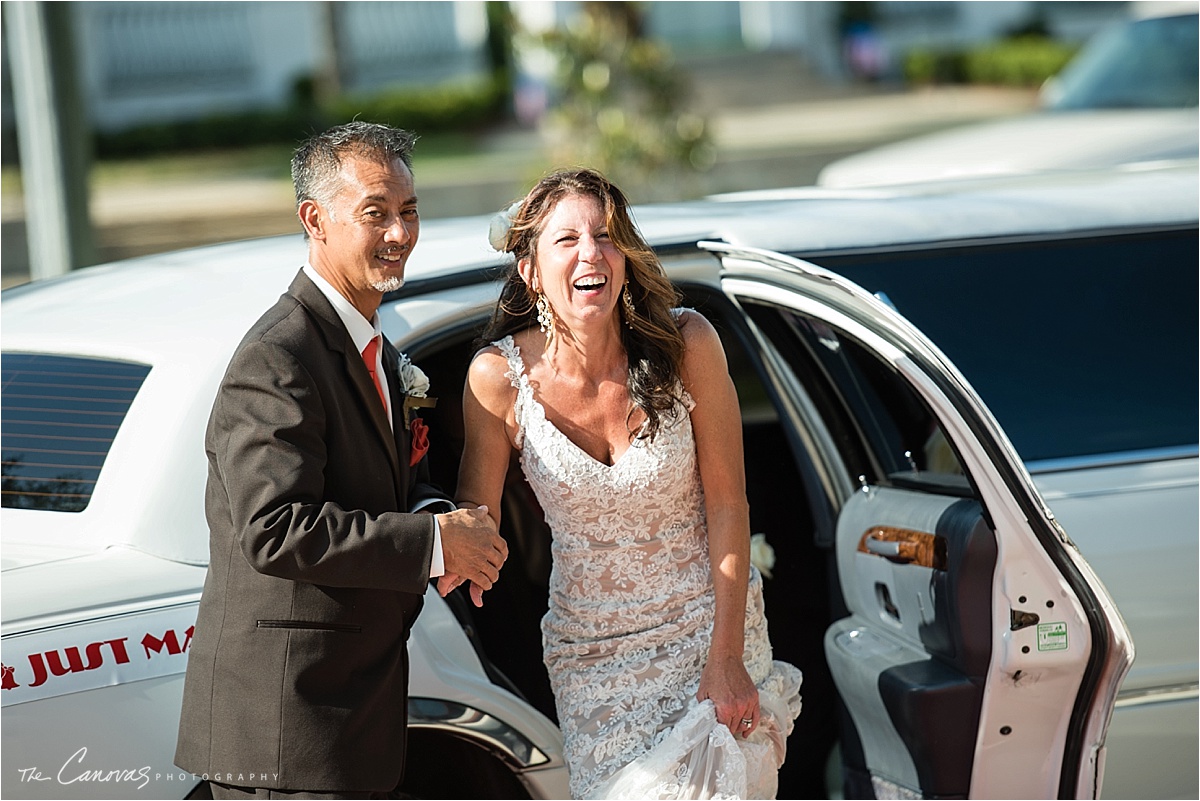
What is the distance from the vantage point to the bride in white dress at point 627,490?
265 centimetres

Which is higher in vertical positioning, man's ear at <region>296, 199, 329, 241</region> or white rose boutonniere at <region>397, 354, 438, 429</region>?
man's ear at <region>296, 199, 329, 241</region>

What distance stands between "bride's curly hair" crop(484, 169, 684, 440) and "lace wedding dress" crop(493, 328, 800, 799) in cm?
7

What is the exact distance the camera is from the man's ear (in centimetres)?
236

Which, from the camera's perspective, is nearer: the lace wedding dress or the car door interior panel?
the lace wedding dress

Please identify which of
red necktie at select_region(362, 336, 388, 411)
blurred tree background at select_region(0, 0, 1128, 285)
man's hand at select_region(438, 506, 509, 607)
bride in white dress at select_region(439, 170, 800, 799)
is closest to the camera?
man's hand at select_region(438, 506, 509, 607)

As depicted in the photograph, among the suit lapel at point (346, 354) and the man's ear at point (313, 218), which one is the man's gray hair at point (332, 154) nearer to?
the man's ear at point (313, 218)

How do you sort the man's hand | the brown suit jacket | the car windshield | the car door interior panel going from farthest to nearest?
the car windshield < the car door interior panel < the man's hand < the brown suit jacket

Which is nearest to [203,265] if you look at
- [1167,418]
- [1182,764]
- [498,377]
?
[498,377]

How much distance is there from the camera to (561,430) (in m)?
2.72

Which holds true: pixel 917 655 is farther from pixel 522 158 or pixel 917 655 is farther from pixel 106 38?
pixel 106 38

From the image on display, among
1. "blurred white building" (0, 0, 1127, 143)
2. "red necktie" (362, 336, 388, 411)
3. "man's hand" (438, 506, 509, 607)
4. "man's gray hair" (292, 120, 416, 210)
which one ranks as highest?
"blurred white building" (0, 0, 1127, 143)

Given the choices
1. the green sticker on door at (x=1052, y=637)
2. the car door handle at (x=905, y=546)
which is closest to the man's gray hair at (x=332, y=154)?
the car door handle at (x=905, y=546)
